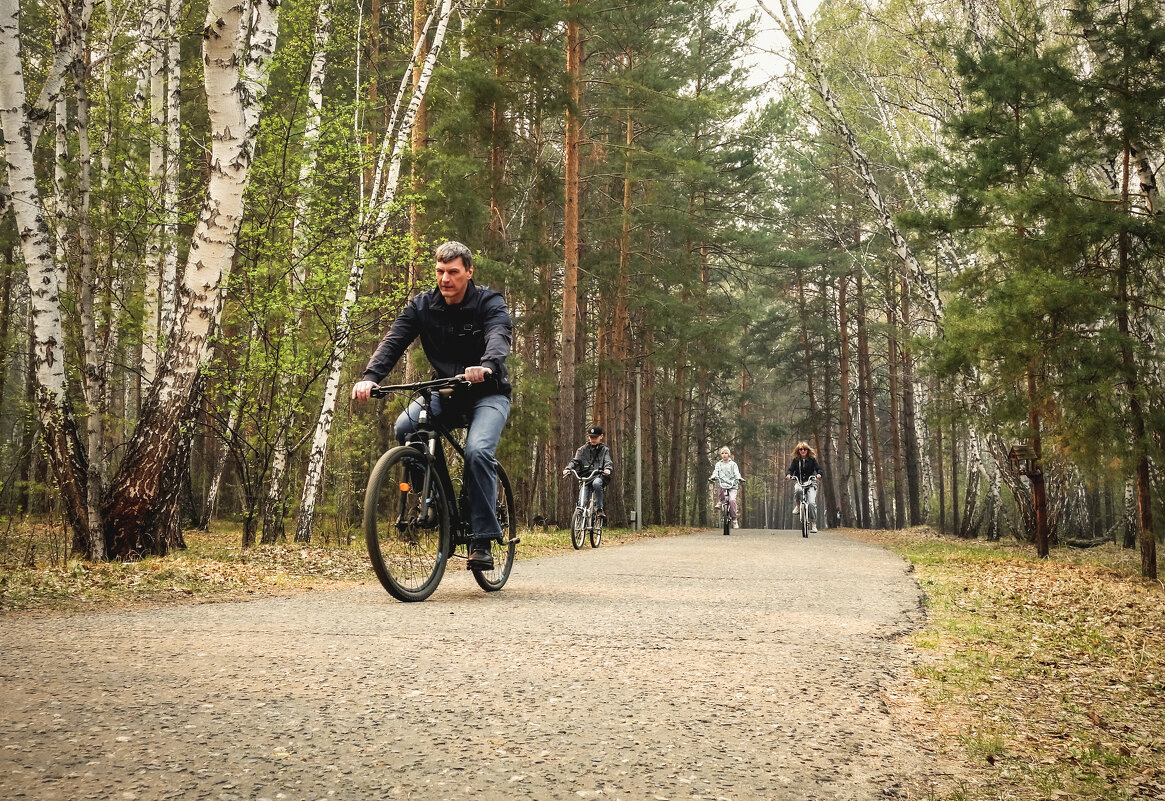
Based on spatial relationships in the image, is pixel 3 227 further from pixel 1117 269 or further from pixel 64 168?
pixel 1117 269

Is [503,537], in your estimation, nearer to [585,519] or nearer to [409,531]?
[409,531]

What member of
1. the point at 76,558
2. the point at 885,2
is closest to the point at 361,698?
the point at 76,558

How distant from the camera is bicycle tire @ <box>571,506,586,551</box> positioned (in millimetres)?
14281

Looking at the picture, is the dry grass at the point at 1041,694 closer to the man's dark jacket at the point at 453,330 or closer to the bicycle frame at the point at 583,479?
the man's dark jacket at the point at 453,330

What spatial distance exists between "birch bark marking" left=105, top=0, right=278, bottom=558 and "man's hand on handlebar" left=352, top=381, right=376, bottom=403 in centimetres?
383

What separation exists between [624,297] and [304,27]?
1542cm

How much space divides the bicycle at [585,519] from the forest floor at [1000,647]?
451cm

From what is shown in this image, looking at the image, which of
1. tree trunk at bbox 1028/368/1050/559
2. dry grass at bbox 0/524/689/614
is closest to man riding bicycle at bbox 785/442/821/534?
tree trunk at bbox 1028/368/1050/559

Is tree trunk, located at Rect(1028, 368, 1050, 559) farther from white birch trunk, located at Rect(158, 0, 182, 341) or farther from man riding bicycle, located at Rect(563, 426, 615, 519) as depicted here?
white birch trunk, located at Rect(158, 0, 182, 341)

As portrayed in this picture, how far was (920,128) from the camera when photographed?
Result: 20562 millimetres

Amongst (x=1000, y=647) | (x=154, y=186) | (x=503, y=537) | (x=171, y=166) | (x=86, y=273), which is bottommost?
(x=1000, y=647)

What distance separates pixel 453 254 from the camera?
569 cm

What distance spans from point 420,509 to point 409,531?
16 centimetres

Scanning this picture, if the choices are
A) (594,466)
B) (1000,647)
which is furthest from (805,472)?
(1000,647)
